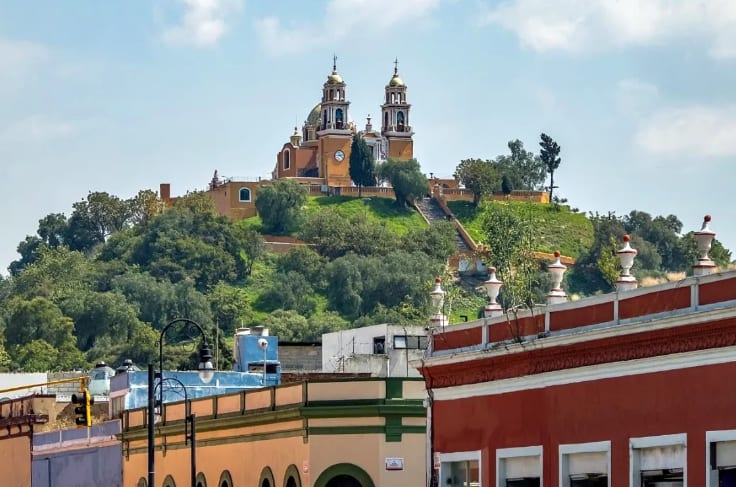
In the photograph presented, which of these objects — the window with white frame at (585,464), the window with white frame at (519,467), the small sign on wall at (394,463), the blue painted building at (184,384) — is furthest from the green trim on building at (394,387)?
the blue painted building at (184,384)

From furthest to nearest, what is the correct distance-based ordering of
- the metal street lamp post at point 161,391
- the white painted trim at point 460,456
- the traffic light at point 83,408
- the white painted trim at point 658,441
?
the traffic light at point 83,408 → the metal street lamp post at point 161,391 → the white painted trim at point 460,456 → the white painted trim at point 658,441

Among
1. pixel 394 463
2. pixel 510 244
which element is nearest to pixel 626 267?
pixel 394 463

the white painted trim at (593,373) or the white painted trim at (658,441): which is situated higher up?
the white painted trim at (593,373)

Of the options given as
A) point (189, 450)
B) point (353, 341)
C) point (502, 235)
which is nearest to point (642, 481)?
point (189, 450)

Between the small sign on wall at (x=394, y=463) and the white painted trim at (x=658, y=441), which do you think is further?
the small sign on wall at (x=394, y=463)

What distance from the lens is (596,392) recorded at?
29.8 meters

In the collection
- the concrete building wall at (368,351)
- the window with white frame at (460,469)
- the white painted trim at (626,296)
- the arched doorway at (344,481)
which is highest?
the concrete building wall at (368,351)

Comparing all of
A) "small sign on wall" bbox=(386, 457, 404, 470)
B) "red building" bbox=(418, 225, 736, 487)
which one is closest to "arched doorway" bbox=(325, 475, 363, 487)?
"small sign on wall" bbox=(386, 457, 404, 470)

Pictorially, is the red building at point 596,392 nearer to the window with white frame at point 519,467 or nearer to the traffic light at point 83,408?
the window with white frame at point 519,467

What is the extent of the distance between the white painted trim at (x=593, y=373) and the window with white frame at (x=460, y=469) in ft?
3.01

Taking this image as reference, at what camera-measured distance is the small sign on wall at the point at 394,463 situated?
42.0 metres

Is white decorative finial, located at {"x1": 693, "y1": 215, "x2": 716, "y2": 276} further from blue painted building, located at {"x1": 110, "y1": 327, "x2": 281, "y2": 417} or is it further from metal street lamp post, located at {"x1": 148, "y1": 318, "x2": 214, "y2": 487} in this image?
blue painted building, located at {"x1": 110, "y1": 327, "x2": 281, "y2": 417}

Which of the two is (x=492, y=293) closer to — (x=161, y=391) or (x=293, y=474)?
→ (x=293, y=474)

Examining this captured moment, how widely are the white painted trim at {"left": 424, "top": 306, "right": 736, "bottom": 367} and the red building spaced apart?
2 cm
